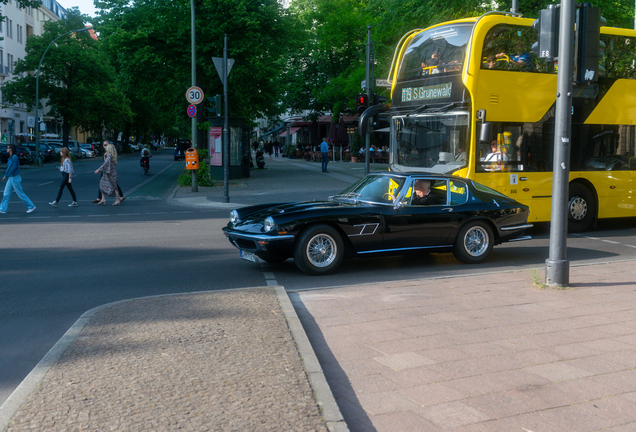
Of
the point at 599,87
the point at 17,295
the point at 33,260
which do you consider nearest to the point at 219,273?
the point at 17,295

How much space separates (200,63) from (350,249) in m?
22.2

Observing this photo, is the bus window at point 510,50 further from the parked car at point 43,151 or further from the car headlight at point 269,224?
the parked car at point 43,151

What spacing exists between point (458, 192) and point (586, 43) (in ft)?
9.04

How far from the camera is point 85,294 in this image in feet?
23.6

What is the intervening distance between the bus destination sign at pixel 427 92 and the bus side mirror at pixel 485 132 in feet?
2.97

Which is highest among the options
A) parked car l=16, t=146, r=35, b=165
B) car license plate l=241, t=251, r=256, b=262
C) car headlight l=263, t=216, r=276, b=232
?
parked car l=16, t=146, r=35, b=165

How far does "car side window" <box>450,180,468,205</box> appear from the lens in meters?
9.07

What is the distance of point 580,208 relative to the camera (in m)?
12.9

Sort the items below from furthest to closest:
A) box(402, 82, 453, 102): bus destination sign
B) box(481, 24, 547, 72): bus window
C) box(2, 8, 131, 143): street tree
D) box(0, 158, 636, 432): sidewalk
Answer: box(2, 8, 131, 143): street tree → box(402, 82, 453, 102): bus destination sign → box(481, 24, 547, 72): bus window → box(0, 158, 636, 432): sidewalk

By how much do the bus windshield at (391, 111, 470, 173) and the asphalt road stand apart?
6.67 feet

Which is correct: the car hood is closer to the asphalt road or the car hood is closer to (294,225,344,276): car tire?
(294,225,344,276): car tire

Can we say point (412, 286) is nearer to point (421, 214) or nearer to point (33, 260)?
point (421, 214)

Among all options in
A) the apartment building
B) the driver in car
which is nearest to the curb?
the driver in car

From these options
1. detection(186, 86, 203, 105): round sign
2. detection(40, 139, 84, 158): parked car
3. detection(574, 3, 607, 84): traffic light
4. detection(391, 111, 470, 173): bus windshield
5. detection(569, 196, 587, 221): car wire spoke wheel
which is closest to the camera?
detection(574, 3, 607, 84): traffic light
